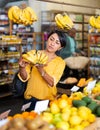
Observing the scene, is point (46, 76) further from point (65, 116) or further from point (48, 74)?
point (65, 116)

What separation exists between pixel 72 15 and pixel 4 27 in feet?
10.7

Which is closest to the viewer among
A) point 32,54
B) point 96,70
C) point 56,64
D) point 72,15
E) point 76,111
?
point 76,111

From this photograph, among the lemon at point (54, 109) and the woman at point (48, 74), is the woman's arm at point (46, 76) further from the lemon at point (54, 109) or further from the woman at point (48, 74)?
the lemon at point (54, 109)

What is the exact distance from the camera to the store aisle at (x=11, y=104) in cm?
500

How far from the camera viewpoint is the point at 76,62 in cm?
631

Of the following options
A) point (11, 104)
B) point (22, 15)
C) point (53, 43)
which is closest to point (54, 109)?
point (53, 43)

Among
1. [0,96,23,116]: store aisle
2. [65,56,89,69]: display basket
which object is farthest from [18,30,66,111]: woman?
[65,56,89,69]: display basket

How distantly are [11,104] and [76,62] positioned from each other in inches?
79.7

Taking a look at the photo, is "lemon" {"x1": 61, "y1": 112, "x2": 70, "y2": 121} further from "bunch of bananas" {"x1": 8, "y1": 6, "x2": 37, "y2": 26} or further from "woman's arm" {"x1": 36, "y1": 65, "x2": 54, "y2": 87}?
"bunch of bananas" {"x1": 8, "y1": 6, "x2": 37, "y2": 26}

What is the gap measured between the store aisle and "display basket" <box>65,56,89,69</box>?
1.57m

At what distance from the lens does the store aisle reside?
5.00 metres

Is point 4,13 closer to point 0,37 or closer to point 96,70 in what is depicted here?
point 0,37

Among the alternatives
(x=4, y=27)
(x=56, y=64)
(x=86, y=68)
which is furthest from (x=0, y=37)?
(x=56, y=64)

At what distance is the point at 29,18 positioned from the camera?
295cm
